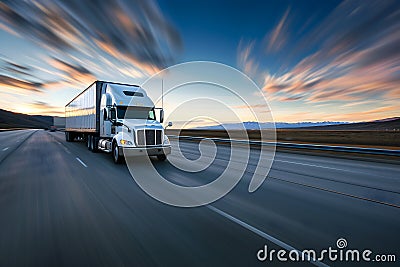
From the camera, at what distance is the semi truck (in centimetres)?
909

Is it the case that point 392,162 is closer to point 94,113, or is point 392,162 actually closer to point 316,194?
point 316,194

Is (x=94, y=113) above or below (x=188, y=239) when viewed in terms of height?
above

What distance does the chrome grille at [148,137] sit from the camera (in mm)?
9125

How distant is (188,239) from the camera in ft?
10.0

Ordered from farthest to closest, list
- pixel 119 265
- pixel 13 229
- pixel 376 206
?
pixel 376 206 < pixel 13 229 < pixel 119 265

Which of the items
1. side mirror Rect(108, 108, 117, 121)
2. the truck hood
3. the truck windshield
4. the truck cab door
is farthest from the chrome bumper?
the truck cab door

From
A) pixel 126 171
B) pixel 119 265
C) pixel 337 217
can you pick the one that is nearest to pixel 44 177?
pixel 126 171

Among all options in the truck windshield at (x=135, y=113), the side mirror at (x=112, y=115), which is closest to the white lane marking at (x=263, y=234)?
the truck windshield at (x=135, y=113)

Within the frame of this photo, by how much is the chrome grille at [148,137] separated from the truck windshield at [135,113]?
1535mm

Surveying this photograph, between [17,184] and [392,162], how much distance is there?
16219 millimetres

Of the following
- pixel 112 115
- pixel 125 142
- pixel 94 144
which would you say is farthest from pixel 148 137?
pixel 94 144

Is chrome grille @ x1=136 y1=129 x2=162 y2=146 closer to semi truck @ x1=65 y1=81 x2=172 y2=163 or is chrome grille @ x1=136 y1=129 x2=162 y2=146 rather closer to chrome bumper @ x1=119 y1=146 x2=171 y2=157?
semi truck @ x1=65 y1=81 x2=172 y2=163

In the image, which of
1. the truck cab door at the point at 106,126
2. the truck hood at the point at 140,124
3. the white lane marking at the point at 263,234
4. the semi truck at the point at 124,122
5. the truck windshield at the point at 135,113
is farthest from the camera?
A: the truck cab door at the point at 106,126

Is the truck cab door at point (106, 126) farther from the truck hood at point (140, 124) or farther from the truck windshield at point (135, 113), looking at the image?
the truck hood at point (140, 124)
